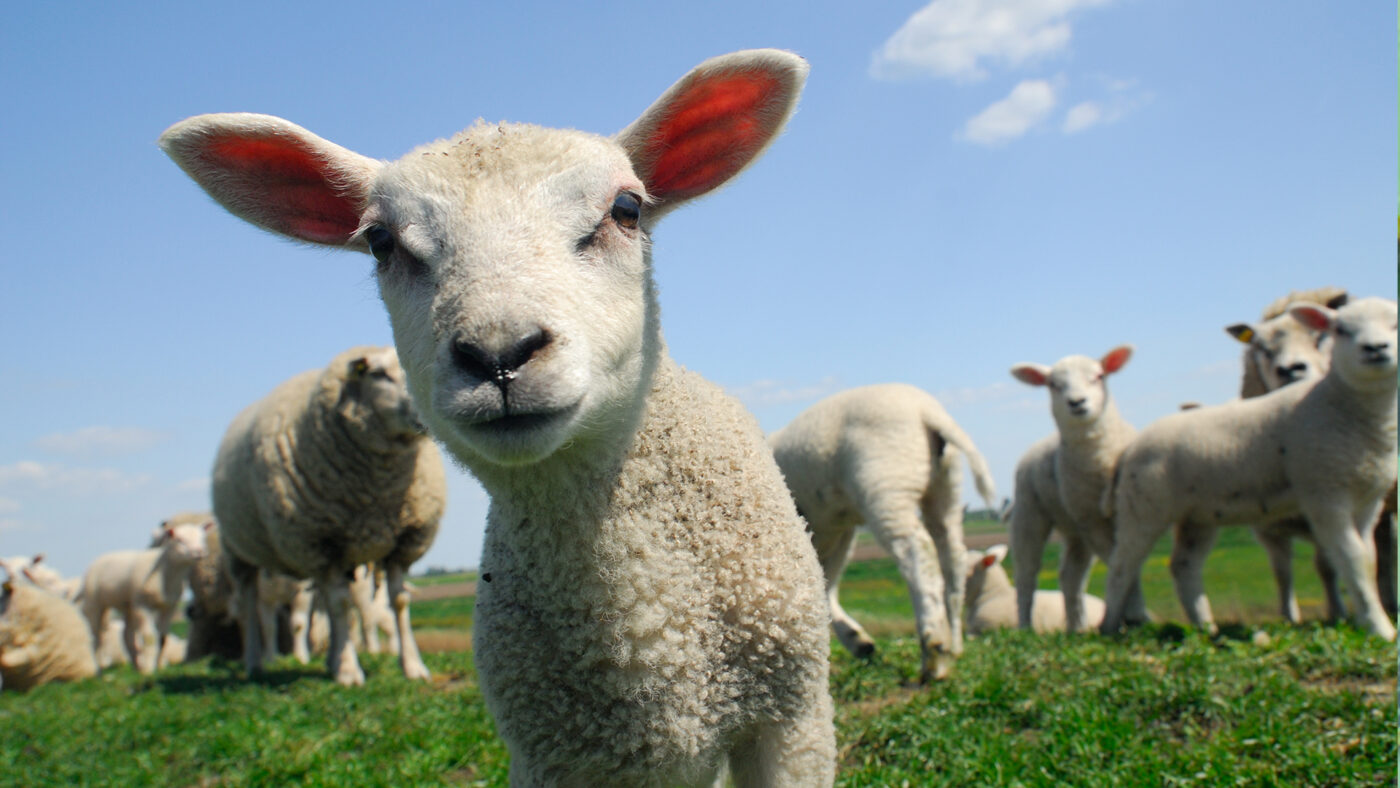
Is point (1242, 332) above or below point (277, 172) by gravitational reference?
below

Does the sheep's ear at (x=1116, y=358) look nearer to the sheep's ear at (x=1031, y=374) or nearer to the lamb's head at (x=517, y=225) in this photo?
the sheep's ear at (x=1031, y=374)

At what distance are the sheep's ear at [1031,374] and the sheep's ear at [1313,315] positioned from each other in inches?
83.4

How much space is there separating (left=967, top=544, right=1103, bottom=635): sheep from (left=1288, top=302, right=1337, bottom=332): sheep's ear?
4.59m

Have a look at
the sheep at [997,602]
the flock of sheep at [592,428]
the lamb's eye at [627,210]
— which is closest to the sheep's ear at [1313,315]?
the sheep at [997,602]

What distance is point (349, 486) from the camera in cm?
767

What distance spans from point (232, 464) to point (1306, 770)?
28.8ft

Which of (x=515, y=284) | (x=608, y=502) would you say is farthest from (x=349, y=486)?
(x=515, y=284)

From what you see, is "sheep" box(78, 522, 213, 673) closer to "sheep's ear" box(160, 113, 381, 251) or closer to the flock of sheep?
"sheep's ear" box(160, 113, 381, 251)

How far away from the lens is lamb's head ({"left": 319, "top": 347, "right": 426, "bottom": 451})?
7.46 meters

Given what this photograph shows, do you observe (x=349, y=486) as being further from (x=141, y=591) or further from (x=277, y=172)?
(x=141, y=591)

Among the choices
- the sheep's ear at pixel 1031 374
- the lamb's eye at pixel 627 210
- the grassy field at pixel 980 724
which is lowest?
the grassy field at pixel 980 724

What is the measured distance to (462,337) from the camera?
72.3 inches

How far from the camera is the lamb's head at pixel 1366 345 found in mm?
6266

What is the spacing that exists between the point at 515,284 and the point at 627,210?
517mm
